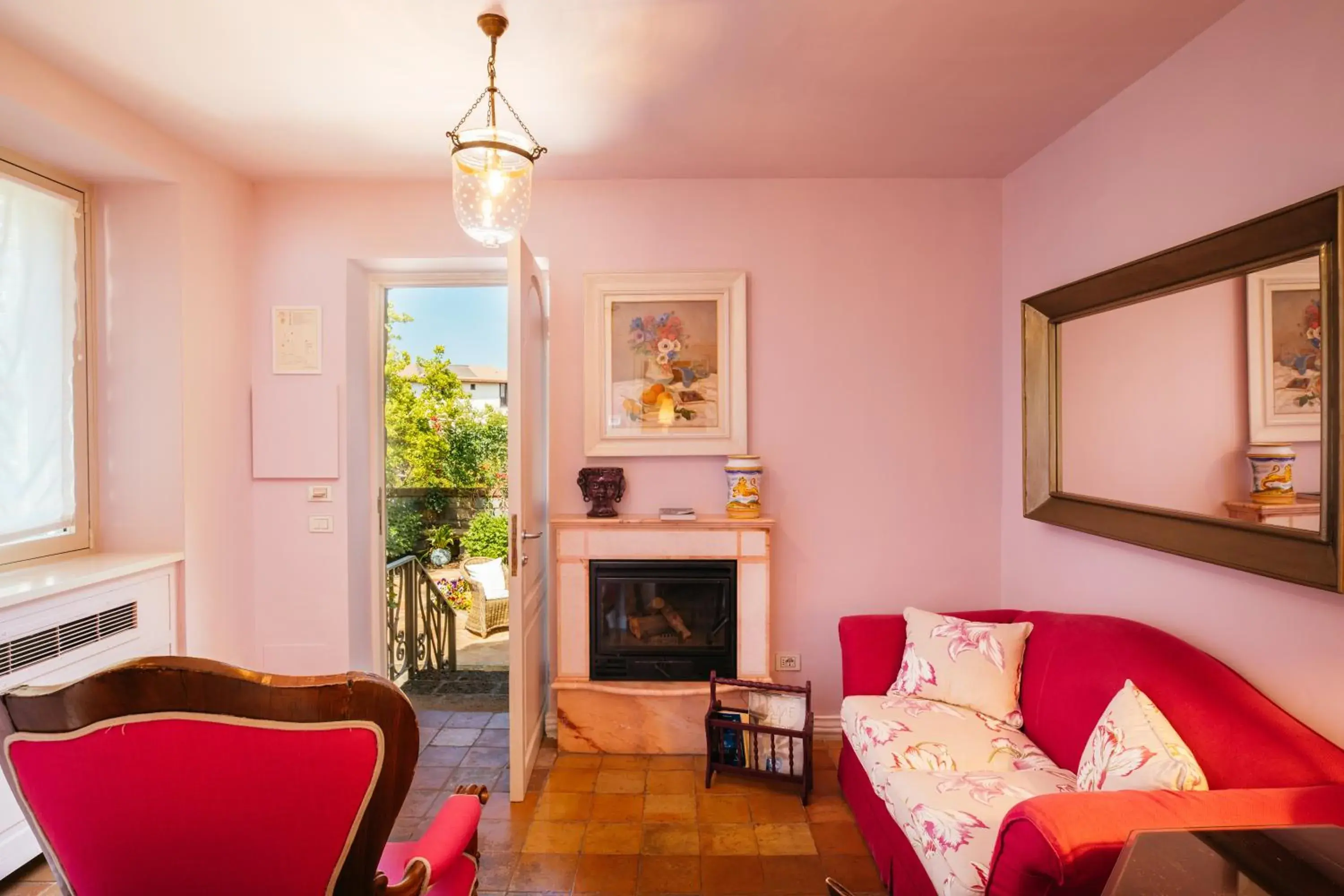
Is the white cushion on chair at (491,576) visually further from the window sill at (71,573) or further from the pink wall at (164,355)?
the window sill at (71,573)

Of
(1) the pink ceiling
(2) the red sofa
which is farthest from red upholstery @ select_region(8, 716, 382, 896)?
(1) the pink ceiling

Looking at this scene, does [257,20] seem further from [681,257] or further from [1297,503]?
[1297,503]

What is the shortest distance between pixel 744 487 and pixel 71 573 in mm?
2662

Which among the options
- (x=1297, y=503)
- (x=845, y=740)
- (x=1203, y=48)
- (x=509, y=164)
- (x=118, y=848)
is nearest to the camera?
(x=118, y=848)

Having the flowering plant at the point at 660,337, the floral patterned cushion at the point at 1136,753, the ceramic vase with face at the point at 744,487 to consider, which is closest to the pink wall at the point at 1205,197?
the floral patterned cushion at the point at 1136,753

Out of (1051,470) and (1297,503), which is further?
(1051,470)

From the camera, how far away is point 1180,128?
2.02m

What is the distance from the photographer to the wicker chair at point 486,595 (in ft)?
12.0

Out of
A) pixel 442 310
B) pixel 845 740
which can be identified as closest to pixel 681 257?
pixel 442 310

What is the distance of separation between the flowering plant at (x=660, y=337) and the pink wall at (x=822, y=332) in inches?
10.0

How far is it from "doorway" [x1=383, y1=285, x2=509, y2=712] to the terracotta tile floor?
765mm

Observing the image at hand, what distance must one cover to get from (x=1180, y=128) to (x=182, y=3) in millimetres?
3117

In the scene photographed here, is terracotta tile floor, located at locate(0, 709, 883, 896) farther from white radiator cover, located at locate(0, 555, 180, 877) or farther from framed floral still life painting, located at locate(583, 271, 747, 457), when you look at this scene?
framed floral still life painting, located at locate(583, 271, 747, 457)

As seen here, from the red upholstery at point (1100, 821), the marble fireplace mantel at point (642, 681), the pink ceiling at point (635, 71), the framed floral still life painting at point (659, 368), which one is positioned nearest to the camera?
the red upholstery at point (1100, 821)
